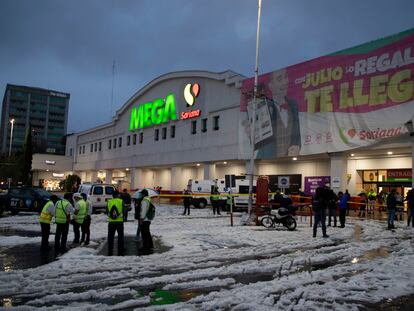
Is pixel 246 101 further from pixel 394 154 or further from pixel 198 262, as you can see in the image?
pixel 198 262

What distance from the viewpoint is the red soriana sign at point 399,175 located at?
105 feet

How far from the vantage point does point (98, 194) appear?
26766 mm

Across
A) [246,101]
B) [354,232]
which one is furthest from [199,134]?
[354,232]

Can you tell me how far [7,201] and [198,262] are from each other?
58.9 feet

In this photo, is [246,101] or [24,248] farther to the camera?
[246,101]

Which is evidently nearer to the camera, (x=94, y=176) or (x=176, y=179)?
(x=176, y=179)

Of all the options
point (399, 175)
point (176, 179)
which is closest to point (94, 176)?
point (176, 179)

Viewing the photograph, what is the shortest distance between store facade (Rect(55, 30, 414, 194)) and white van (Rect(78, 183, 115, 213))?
1179 cm

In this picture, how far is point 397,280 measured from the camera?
779 centimetres

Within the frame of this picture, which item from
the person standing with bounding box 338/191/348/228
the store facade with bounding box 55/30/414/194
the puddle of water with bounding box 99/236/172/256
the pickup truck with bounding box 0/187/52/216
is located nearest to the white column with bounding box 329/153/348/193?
the store facade with bounding box 55/30/414/194

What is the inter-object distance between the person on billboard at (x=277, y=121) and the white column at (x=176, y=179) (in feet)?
53.4

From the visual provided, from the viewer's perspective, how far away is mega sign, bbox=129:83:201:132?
5075 cm

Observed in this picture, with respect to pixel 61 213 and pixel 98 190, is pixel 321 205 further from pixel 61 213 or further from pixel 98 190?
pixel 98 190

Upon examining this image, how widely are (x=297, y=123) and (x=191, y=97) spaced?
18444 mm
